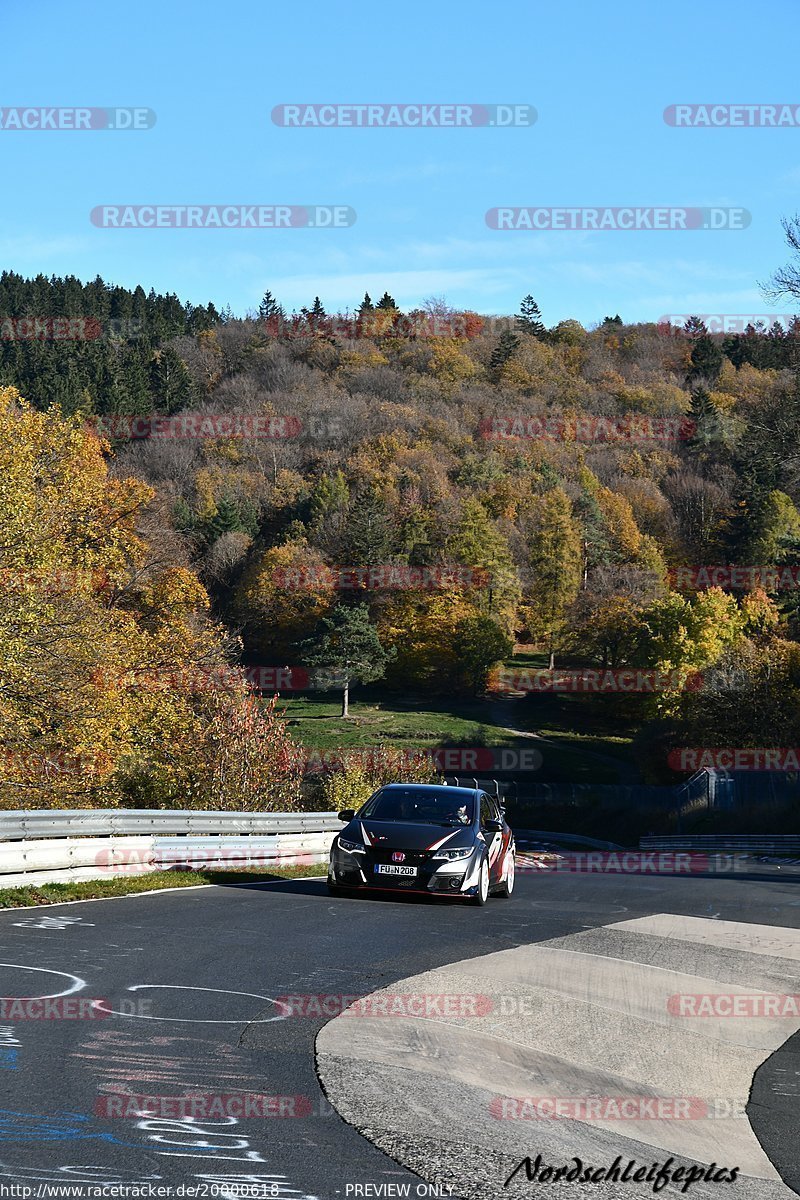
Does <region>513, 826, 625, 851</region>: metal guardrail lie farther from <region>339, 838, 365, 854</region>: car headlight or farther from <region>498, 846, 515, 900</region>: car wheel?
<region>339, 838, 365, 854</region>: car headlight

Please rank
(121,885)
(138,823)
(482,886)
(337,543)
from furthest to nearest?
(337,543), (138,823), (121,885), (482,886)

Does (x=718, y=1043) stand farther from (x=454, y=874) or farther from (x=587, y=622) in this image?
(x=587, y=622)

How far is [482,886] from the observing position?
15188mm

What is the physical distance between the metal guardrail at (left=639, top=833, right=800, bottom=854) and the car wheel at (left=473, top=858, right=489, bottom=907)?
27.4 metres

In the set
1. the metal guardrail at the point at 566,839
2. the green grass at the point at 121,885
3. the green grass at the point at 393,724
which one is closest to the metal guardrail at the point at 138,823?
the green grass at the point at 121,885

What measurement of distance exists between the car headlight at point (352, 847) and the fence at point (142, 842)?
3.45 metres

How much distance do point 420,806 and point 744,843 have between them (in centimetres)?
2902

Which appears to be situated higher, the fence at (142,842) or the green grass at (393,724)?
the fence at (142,842)

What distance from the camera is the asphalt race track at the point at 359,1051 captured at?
16.4 feet

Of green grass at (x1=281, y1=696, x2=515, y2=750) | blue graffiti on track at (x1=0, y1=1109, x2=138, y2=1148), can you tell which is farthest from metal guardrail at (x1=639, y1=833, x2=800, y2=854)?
blue graffiti on track at (x1=0, y1=1109, x2=138, y2=1148)

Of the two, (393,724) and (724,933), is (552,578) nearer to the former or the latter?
(393,724)

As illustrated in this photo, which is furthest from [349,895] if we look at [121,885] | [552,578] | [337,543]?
[337,543]

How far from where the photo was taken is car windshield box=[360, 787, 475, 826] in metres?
15.5

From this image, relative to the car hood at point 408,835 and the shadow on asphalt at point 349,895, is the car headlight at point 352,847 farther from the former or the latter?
the shadow on asphalt at point 349,895
